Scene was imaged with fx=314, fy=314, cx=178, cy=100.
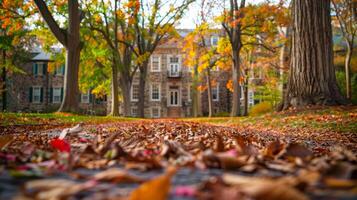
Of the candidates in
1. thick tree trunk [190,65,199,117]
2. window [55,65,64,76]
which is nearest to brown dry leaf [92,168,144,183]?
thick tree trunk [190,65,199,117]

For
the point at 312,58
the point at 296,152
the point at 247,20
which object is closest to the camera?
the point at 296,152

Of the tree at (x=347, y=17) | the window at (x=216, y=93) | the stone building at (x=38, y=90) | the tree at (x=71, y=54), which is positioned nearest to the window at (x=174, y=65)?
the window at (x=216, y=93)

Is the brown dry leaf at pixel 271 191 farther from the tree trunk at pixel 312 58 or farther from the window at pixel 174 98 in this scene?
the window at pixel 174 98

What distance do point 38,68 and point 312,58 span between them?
35.6 m

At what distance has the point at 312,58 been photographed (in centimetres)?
893

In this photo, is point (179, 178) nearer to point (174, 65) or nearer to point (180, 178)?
point (180, 178)

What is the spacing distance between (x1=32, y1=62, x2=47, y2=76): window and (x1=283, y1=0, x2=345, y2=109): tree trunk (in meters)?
34.6

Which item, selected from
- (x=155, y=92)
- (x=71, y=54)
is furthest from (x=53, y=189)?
(x=155, y=92)

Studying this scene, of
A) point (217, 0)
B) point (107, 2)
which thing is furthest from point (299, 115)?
point (107, 2)

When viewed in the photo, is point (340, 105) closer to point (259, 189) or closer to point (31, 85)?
point (259, 189)

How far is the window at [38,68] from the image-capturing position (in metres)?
37.7

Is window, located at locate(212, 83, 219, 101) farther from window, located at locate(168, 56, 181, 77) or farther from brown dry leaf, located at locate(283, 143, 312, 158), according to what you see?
brown dry leaf, located at locate(283, 143, 312, 158)

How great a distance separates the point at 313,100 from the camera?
8781mm

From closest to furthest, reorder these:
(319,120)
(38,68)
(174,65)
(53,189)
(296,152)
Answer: (53,189), (296,152), (319,120), (174,65), (38,68)
